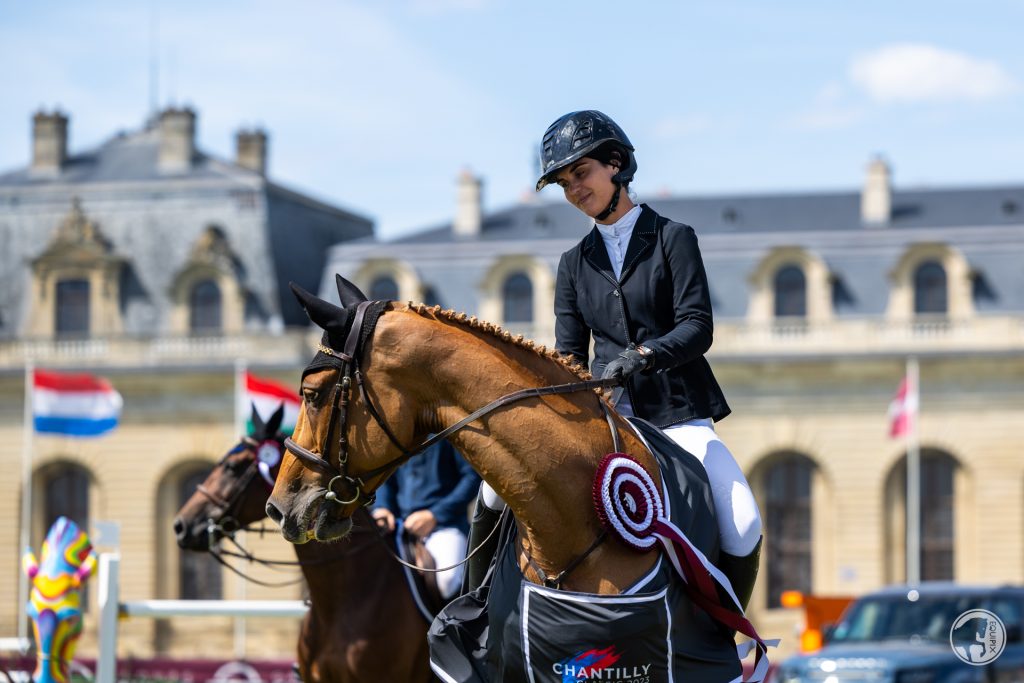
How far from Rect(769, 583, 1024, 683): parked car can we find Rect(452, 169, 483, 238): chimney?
2885 centimetres

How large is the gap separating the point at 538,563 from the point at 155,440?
3830cm

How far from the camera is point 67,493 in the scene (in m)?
43.3

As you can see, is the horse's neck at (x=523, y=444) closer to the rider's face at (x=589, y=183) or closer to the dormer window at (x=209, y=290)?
the rider's face at (x=589, y=183)

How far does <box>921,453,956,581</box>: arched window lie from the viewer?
133 ft

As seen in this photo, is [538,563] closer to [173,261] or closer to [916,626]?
[916,626]

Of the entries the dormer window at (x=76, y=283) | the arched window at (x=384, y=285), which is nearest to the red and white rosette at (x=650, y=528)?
the arched window at (x=384, y=285)

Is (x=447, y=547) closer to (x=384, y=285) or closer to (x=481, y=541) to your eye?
(x=481, y=541)

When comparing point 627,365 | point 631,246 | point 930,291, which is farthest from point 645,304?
point 930,291

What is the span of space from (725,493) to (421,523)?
3.34 metres

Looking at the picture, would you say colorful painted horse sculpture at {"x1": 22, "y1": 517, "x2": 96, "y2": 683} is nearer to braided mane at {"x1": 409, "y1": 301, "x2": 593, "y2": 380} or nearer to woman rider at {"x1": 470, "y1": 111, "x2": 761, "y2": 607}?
woman rider at {"x1": 470, "y1": 111, "x2": 761, "y2": 607}

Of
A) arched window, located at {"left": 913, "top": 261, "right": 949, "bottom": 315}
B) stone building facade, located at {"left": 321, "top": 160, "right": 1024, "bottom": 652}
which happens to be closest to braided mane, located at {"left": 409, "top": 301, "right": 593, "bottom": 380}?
stone building facade, located at {"left": 321, "top": 160, "right": 1024, "bottom": 652}

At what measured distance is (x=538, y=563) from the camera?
17.1 ft

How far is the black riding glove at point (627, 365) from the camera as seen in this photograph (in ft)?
17.6

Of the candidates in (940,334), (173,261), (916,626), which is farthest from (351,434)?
(173,261)
